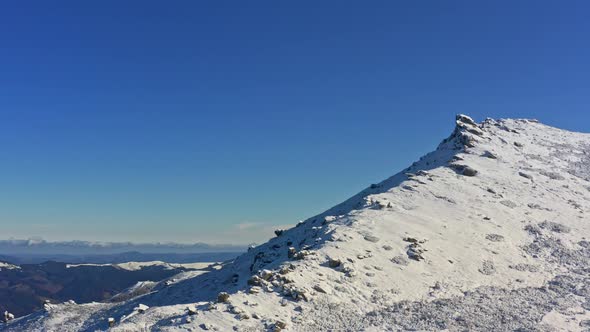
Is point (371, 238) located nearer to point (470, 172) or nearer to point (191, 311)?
point (191, 311)

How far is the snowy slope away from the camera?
2219 cm

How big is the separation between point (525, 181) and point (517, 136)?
16.6 metres

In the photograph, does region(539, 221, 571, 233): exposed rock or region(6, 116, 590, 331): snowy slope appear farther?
region(539, 221, 571, 233): exposed rock

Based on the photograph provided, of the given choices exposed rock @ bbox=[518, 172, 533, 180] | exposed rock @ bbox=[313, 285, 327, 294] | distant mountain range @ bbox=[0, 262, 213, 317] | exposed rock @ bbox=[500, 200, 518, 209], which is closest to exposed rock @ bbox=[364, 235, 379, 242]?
exposed rock @ bbox=[313, 285, 327, 294]

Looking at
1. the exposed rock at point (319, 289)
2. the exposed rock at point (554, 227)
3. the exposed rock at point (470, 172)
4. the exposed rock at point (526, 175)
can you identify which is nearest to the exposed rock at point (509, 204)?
the exposed rock at point (554, 227)

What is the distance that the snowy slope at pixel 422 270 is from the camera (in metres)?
22.2

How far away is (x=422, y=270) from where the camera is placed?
27.8 metres

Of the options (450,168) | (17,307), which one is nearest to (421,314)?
(450,168)

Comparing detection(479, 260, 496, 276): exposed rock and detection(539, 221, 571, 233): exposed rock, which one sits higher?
detection(539, 221, 571, 233): exposed rock

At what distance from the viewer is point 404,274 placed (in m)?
27.1

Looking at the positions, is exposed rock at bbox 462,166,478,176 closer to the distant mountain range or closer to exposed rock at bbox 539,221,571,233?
exposed rock at bbox 539,221,571,233

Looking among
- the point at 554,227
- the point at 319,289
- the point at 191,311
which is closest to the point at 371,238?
the point at 319,289

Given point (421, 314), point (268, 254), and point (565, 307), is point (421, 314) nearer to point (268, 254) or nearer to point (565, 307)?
point (565, 307)

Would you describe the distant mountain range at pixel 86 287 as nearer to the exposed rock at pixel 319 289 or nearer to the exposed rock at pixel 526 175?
the exposed rock at pixel 526 175
